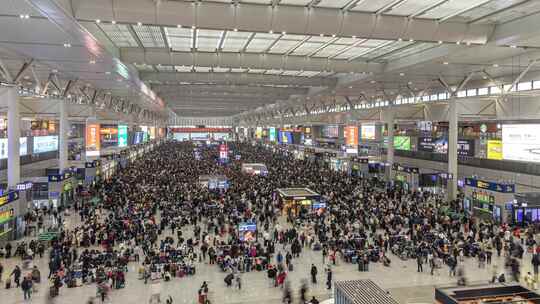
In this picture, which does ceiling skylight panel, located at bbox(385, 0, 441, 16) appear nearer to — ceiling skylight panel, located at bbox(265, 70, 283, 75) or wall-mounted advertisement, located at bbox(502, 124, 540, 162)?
wall-mounted advertisement, located at bbox(502, 124, 540, 162)

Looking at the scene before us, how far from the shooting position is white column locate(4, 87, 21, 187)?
65.2ft

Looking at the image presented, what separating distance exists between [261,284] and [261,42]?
11.5 m

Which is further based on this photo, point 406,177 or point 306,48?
point 406,177

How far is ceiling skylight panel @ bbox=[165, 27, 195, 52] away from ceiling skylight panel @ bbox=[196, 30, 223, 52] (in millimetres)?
434

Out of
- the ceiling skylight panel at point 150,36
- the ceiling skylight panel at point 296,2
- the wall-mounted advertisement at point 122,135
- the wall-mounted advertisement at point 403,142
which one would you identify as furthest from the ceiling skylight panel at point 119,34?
the wall-mounted advertisement at point 403,142

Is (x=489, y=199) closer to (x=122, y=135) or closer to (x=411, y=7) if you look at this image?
(x=411, y=7)

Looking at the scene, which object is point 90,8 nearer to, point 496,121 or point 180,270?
point 180,270

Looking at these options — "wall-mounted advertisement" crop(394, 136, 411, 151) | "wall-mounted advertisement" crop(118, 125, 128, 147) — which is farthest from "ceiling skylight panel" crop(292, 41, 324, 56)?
"wall-mounted advertisement" crop(118, 125, 128, 147)

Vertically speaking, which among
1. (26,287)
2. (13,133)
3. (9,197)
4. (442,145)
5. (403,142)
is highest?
(13,133)

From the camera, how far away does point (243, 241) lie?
17.8 m

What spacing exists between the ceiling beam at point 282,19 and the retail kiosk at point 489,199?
36.2ft

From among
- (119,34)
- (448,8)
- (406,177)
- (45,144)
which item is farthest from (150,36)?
(45,144)

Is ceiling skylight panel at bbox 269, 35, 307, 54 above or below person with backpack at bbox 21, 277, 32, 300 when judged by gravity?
above

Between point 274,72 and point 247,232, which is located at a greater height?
point 274,72
